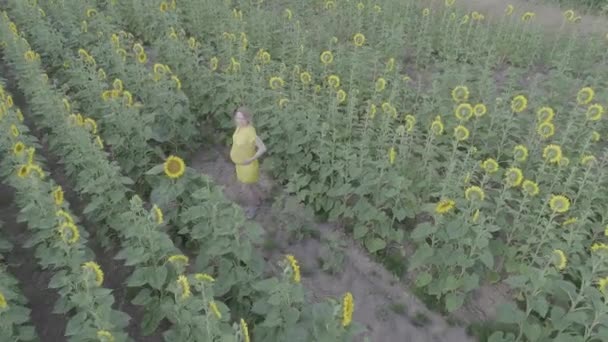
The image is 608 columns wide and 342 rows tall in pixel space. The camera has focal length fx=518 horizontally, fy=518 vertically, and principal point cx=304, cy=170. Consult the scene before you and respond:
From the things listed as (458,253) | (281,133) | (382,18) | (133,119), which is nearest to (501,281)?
(458,253)

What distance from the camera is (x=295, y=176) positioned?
17.7ft

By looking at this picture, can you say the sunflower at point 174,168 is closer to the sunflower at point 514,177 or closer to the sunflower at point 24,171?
the sunflower at point 24,171

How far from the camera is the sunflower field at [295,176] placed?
3.82 m

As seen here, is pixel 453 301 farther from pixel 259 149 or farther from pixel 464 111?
pixel 259 149

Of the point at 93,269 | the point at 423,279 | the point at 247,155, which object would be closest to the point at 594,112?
the point at 423,279

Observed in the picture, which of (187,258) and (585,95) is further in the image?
(585,95)

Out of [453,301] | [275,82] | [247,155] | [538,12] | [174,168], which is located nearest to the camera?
[453,301]

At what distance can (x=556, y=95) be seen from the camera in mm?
6547

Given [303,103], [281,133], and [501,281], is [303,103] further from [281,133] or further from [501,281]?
[501,281]

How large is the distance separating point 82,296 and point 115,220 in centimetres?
161

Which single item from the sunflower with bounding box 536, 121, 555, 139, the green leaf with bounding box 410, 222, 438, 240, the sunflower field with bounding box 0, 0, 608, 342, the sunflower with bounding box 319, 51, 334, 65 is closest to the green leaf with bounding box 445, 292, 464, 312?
the sunflower field with bounding box 0, 0, 608, 342

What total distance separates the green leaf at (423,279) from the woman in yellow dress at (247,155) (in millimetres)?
1898

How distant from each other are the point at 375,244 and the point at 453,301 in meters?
0.93

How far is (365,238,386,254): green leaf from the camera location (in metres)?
5.01
